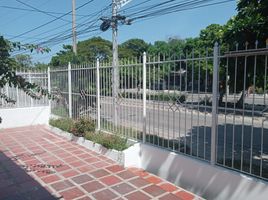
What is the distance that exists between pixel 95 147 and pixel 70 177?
1.61 metres

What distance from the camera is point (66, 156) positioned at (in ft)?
19.9

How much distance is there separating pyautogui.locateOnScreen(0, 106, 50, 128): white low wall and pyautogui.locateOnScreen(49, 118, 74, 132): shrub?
1239 millimetres

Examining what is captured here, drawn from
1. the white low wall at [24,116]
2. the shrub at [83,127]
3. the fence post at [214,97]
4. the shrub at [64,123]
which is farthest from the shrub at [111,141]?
the white low wall at [24,116]

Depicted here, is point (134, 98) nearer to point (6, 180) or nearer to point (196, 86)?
point (196, 86)

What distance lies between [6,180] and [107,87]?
10.6 feet

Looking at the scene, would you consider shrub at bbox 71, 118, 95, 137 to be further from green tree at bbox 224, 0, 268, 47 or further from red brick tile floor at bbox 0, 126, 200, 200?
green tree at bbox 224, 0, 268, 47

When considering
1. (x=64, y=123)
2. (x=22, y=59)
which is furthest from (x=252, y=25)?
(x=64, y=123)

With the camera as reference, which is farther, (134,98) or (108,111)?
(108,111)

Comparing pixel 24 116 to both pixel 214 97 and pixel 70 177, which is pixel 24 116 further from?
pixel 214 97

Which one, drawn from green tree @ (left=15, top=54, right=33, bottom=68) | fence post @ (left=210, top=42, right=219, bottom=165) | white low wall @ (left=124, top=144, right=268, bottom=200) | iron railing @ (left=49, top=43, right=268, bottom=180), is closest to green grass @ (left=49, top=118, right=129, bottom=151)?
iron railing @ (left=49, top=43, right=268, bottom=180)

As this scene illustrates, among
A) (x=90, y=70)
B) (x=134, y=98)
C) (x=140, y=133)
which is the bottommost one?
(x=140, y=133)

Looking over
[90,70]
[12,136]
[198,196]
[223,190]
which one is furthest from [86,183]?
[12,136]

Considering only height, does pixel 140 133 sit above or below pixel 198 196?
above

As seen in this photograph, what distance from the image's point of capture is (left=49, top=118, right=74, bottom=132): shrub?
784cm
